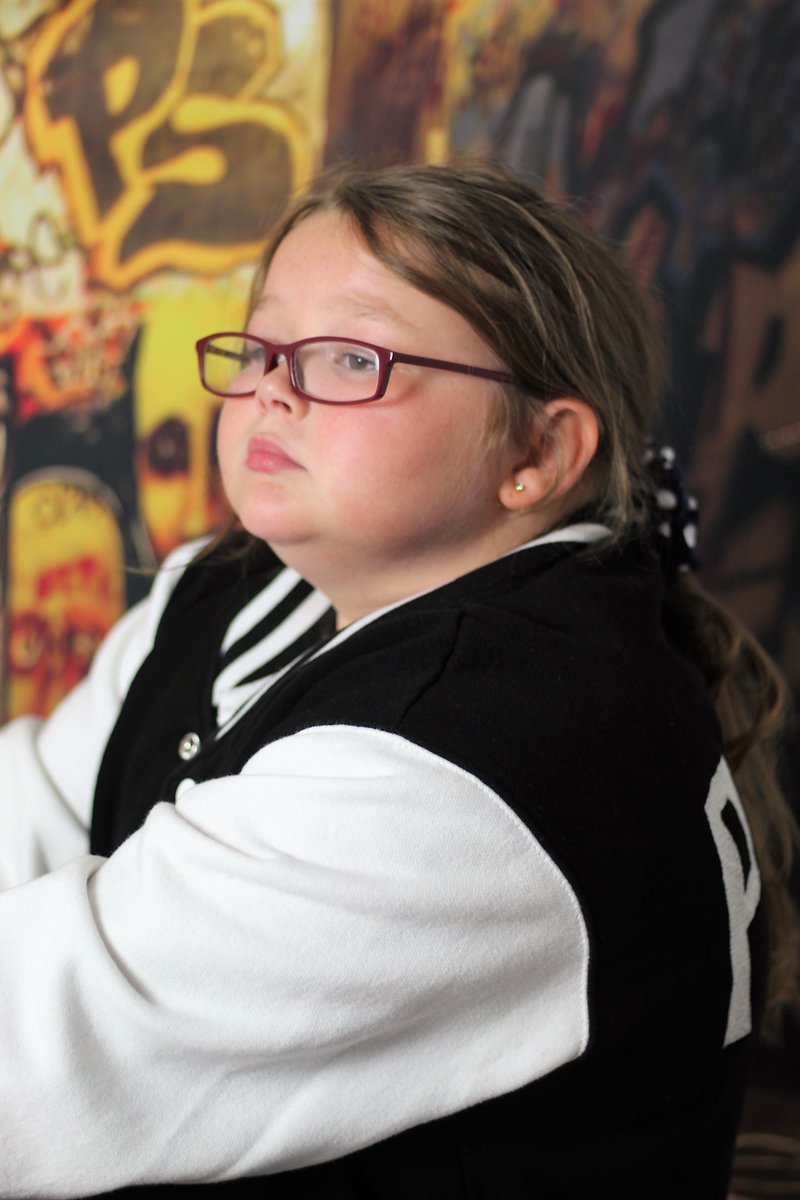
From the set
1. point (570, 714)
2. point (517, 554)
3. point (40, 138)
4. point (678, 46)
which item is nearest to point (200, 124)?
point (40, 138)

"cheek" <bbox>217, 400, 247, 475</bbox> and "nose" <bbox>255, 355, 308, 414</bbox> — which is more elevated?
"nose" <bbox>255, 355, 308, 414</bbox>

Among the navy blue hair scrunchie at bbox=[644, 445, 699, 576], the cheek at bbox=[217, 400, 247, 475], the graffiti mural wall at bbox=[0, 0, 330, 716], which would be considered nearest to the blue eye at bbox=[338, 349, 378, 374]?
the cheek at bbox=[217, 400, 247, 475]

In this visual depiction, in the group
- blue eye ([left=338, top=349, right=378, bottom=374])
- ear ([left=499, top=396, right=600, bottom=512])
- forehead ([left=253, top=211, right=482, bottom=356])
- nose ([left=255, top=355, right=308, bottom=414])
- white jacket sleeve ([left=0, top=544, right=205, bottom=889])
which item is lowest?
white jacket sleeve ([left=0, top=544, right=205, bottom=889])

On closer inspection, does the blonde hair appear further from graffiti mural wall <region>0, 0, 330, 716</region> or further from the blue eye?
graffiti mural wall <region>0, 0, 330, 716</region>

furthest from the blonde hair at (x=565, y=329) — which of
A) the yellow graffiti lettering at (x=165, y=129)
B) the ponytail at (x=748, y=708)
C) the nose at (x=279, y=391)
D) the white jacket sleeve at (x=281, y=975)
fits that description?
the yellow graffiti lettering at (x=165, y=129)

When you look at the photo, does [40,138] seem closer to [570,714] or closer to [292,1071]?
[570,714]

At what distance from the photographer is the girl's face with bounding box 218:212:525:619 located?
3.46ft

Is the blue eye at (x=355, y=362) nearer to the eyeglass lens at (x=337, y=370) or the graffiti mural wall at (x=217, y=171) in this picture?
the eyeglass lens at (x=337, y=370)

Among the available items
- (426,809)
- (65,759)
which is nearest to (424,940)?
(426,809)

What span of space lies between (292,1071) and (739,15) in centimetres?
163

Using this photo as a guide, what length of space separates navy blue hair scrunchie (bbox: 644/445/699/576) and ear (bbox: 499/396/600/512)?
0.13m

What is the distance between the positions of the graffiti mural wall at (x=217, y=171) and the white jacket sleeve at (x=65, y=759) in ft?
1.54

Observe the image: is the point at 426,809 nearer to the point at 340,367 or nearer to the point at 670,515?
the point at 340,367

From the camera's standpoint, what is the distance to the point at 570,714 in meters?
0.91
